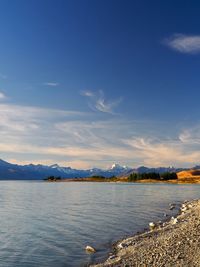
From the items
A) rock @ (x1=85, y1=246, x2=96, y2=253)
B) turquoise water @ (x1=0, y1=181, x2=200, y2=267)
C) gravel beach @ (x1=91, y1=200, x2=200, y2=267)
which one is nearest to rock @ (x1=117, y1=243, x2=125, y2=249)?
gravel beach @ (x1=91, y1=200, x2=200, y2=267)

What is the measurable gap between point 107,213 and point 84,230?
19073 millimetres

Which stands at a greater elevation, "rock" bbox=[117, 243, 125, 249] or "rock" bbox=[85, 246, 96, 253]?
"rock" bbox=[117, 243, 125, 249]

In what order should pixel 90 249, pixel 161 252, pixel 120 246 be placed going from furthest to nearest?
pixel 120 246 < pixel 90 249 < pixel 161 252

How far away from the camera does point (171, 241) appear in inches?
1292

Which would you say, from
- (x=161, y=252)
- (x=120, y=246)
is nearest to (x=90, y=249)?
(x=120, y=246)

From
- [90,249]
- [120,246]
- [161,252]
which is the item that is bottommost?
[90,249]

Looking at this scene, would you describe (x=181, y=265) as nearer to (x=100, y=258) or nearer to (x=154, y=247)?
(x=154, y=247)

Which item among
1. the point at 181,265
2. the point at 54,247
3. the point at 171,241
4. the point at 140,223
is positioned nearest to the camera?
the point at 181,265

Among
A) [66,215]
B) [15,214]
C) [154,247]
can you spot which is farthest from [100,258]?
[15,214]

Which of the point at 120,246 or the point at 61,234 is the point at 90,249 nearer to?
the point at 120,246

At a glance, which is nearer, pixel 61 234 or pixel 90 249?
pixel 90 249

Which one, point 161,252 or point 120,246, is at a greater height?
point 161,252

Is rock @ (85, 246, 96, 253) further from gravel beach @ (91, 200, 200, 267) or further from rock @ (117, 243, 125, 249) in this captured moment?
rock @ (117, 243, 125, 249)

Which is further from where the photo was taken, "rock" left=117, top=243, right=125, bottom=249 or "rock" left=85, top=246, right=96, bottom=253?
"rock" left=117, top=243, right=125, bottom=249
